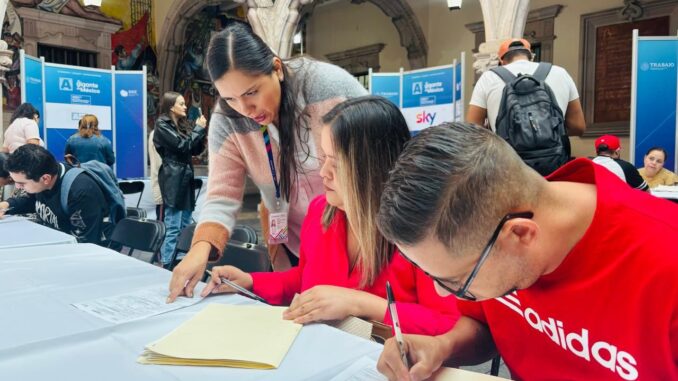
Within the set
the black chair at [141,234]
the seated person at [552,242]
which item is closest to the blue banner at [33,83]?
the black chair at [141,234]

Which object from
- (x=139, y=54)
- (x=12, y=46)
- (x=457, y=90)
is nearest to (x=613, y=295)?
(x=457, y=90)

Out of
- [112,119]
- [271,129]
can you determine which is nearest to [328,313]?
[271,129]

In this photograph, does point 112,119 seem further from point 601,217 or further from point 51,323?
point 601,217

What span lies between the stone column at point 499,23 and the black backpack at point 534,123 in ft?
12.5

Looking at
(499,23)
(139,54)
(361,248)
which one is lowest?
(361,248)

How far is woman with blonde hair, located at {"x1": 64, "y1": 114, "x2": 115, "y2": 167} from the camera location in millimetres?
5988

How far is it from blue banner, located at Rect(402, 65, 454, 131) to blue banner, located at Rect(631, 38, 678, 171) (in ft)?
8.61

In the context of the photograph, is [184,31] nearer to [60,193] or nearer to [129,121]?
[129,121]

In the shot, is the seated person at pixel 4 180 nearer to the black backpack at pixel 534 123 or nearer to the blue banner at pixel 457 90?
the black backpack at pixel 534 123

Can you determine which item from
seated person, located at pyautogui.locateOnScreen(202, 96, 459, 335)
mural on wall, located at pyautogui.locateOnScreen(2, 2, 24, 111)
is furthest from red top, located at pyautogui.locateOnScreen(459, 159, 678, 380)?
mural on wall, located at pyautogui.locateOnScreen(2, 2, 24, 111)

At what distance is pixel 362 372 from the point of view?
104 centimetres

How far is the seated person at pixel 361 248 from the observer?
4.33ft

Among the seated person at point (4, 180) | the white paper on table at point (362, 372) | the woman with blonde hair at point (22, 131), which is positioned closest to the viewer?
the white paper on table at point (362, 372)

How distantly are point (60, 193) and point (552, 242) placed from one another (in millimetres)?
3215
